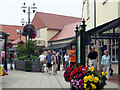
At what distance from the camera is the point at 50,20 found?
39.4 meters

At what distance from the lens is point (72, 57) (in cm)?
1038

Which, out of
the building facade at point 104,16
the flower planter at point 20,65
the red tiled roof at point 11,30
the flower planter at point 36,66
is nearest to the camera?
the building facade at point 104,16

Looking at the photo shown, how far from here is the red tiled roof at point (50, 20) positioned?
37906mm

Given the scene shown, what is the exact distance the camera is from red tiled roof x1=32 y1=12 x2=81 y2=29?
1492 inches

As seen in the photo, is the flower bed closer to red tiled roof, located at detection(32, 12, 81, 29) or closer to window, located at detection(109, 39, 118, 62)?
window, located at detection(109, 39, 118, 62)

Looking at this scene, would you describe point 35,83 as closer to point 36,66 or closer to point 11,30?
point 36,66

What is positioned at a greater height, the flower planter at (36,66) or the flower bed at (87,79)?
the flower bed at (87,79)

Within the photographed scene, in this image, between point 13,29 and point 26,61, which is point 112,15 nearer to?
point 26,61

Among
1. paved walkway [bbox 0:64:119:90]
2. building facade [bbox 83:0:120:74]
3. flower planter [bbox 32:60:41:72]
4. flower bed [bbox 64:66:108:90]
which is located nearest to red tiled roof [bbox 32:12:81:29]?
building facade [bbox 83:0:120:74]

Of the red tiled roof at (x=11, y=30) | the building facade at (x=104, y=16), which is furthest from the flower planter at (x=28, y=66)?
the red tiled roof at (x=11, y=30)

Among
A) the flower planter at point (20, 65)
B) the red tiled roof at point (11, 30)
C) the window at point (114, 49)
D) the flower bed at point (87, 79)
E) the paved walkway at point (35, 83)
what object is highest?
the red tiled roof at point (11, 30)

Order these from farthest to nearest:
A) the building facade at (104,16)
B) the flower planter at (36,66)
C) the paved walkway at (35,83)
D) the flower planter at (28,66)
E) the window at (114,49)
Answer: the flower planter at (28,66) → the flower planter at (36,66) → the window at (114,49) → the building facade at (104,16) → the paved walkway at (35,83)

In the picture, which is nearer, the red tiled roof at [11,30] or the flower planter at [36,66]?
the flower planter at [36,66]

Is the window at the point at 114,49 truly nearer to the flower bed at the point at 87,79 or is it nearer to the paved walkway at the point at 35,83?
the paved walkway at the point at 35,83
